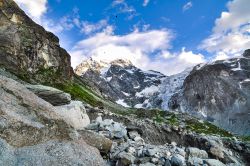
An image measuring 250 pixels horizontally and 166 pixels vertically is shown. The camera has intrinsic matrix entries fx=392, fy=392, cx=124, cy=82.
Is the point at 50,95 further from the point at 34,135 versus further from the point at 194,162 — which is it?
the point at 194,162

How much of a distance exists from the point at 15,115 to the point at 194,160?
10.8 metres

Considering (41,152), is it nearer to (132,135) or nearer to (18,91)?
(18,91)

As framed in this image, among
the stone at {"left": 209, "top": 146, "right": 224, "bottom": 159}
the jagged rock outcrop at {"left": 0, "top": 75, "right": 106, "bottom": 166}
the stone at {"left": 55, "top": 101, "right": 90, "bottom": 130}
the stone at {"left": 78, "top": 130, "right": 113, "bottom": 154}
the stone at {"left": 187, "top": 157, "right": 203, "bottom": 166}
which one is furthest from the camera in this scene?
the stone at {"left": 209, "top": 146, "right": 224, "bottom": 159}

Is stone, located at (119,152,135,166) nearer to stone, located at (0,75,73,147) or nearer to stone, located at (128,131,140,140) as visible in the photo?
stone, located at (0,75,73,147)

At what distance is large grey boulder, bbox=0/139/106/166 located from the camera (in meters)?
18.1

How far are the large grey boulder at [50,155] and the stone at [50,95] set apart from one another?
9.59 metres

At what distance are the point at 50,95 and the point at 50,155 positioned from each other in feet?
37.2

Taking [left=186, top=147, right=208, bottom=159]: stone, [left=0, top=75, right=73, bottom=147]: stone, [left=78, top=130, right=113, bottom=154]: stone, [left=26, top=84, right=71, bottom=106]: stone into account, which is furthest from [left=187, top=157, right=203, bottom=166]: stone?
[left=26, top=84, right=71, bottom=106]: stone

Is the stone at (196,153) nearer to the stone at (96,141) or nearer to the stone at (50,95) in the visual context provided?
the stone at (96,141)

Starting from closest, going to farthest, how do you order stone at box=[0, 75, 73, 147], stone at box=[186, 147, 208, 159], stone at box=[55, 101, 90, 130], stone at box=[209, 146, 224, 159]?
1. stone at box=[0, 75, 73, 147]
2. stone at box=[186, 147, 208, 159]
3. stone at box=[55, 101, 90, 130]
4. stone at box=[209, 146, 224, 159]

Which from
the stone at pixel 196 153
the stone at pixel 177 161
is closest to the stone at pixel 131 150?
the stone at pixel 177 161

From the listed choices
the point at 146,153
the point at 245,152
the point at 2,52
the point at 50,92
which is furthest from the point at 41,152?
the point at 2,52

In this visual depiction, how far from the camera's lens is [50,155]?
1894cm

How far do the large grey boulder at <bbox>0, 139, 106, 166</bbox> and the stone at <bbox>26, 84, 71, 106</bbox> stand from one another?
9.59 m
